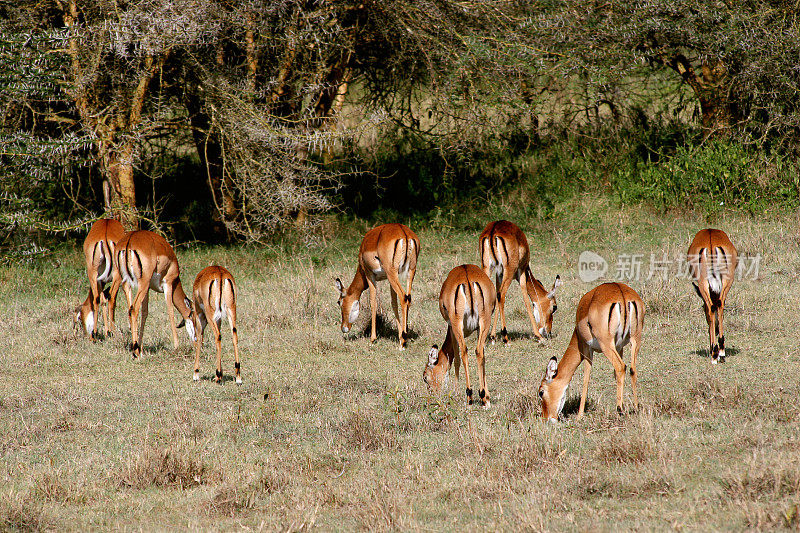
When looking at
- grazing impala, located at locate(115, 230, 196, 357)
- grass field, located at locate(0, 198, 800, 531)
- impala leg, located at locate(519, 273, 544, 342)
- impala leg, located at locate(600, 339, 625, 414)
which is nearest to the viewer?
grass field, located at locate(0, 198, 800, 531)

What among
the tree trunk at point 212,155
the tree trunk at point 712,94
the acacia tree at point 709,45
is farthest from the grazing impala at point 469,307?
the tree trunk at point 712,94

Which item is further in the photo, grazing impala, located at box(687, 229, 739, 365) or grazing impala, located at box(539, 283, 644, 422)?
grazing impala, located at box(687, 229, 739, 365)

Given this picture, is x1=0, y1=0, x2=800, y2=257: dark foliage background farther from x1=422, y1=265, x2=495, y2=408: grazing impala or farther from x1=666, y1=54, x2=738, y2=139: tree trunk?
x1=422, y1=265, x2=495, y2=408: grazing impala

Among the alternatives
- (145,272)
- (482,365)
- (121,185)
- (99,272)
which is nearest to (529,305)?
(482,365)

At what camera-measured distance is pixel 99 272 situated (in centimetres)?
973

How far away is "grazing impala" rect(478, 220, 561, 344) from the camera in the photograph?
350 inches

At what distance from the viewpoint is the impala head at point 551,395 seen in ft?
19.9

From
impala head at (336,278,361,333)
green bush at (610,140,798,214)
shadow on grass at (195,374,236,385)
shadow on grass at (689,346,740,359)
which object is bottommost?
shadow on grass at (195,374,236,385)

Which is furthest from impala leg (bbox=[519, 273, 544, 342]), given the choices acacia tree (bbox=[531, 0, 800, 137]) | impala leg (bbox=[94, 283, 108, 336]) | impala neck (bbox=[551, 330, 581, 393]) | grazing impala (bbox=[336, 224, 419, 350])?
acacia tree (bbox=[531, 0, 800, 137])

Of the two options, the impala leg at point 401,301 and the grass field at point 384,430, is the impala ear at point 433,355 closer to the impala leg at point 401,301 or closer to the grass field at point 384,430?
the grass field at point 384,430

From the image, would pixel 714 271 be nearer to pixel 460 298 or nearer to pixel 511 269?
pixel 511 269

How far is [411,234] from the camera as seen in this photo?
9.23 m

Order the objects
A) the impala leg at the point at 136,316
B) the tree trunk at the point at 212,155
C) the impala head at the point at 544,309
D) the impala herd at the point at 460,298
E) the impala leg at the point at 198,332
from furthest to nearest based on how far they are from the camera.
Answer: the tree trunk at the point at 212,155 → the impala head at the point at 544,309 → the impala leg at the point at 136,316 → the impala leg at the point at 198,332 → the impala herd at the point at 460,298

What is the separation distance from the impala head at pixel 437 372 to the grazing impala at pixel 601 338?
111 cm
